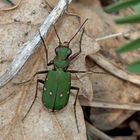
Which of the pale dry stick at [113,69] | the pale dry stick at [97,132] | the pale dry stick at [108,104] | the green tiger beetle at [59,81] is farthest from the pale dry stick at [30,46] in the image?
the pale dry stick at [97,132]

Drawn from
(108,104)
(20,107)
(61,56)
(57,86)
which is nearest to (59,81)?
(57,86)

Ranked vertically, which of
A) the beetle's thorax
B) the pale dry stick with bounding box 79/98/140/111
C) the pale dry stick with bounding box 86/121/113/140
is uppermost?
the beetle's thorax

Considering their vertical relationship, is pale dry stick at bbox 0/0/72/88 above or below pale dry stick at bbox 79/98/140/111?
above

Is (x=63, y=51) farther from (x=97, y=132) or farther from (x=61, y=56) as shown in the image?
(x=97, y=132)

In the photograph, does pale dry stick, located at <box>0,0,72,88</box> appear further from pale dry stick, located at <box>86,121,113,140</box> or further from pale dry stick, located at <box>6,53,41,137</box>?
pale dry stick, located at <box>86,121,113,140</box>

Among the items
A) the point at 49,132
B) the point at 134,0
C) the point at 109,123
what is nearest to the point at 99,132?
the point at 109,123

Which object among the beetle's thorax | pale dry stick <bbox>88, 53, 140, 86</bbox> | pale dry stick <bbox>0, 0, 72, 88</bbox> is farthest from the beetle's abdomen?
pale dry stick <bbox>88, 53, 140, 86</bbox>

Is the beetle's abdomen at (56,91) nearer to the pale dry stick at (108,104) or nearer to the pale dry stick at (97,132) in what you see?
the pale dry stick at (108,104)

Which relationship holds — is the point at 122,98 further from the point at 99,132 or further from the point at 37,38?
the point at 37,38

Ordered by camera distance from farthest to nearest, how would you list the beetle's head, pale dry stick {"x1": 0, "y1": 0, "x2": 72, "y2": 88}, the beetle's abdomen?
1. the beetle's head
2. the beetle's abdomen
3. pale dry stick {"x1": 0, "y1": 0, "x2": 72, "y2": 88}
